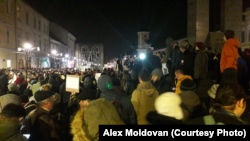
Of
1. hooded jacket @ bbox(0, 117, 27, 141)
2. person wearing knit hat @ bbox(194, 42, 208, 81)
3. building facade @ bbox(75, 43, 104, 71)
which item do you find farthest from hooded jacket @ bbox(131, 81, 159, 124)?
building facade @ bbox(75, 43, 104, 71)

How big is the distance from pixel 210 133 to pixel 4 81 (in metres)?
11.4

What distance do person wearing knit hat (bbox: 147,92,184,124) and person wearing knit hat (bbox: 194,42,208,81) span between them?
6.22 meters

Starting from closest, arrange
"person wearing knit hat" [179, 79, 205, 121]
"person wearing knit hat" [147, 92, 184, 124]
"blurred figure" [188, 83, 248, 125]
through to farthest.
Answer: "blurred figure" [188, 83, 248, 125] → "person wearing knit hat" [147, 92, 184, 124] → "person wearing knit hat" [179, 79, 205, 121]

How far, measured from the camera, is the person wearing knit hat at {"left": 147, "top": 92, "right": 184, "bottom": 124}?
12.9ft

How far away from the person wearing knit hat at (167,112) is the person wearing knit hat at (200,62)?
622 cm

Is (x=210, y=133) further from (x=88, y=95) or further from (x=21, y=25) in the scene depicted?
(x=21, y=25)

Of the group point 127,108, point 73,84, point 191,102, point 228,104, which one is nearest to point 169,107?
point 228,104

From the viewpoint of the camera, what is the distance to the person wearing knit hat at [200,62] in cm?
1023

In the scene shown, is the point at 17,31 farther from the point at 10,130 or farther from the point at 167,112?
the point at 167,112

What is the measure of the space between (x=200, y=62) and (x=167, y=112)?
6.59 m

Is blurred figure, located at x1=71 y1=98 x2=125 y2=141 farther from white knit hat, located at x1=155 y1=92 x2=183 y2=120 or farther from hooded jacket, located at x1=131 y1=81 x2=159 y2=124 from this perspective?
hooded jacket, located at x1=131 y1=81 x2=159 y2=124

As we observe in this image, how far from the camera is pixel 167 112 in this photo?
406cm

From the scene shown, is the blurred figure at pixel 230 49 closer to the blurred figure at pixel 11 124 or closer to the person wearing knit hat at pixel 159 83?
the person wearing knit hat at pixel 159 83

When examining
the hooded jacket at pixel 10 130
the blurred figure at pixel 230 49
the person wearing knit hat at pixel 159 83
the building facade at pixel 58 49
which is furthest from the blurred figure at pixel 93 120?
the building facade at pixel 58 49
